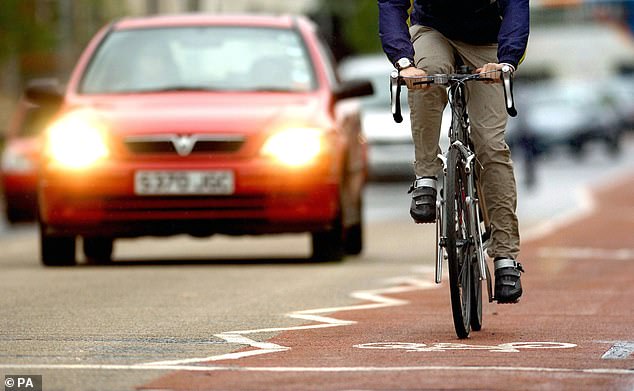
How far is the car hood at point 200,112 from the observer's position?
13.1m

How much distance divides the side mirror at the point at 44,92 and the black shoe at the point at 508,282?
225 inches

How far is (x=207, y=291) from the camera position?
11.3 metres

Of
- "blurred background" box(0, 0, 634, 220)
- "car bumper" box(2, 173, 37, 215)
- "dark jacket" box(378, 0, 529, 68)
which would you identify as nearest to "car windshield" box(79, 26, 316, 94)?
"dark jacket" box(378, 0, 529, 68)

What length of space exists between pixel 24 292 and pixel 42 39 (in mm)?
26205

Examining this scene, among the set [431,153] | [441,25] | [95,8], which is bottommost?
[431,153]

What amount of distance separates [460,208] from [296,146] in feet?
15.3

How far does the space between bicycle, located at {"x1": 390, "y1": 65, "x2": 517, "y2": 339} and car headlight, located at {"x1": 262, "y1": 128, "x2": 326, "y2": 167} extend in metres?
4.32

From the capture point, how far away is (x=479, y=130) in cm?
877

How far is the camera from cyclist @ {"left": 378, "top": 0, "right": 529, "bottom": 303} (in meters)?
8.63

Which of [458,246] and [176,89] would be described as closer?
[458,246]

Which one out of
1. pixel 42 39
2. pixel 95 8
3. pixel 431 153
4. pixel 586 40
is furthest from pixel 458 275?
pixel 586 40

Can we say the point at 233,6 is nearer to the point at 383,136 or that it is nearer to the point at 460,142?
the point at 383,136

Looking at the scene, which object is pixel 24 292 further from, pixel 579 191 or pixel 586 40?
pixel 586 40

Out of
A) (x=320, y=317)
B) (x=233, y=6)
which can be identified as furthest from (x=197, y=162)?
(x=233, y=6)
